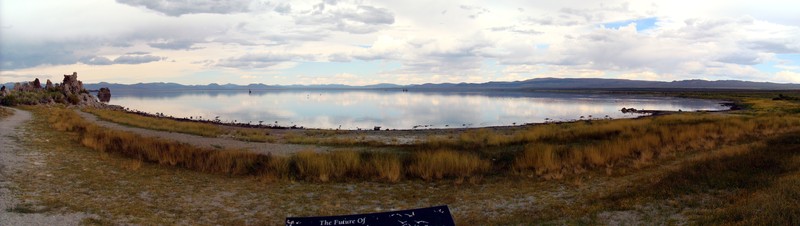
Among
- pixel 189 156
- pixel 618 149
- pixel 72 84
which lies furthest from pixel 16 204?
pixel 72 84

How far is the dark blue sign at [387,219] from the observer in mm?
5609

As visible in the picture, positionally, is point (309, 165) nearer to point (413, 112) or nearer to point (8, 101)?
point (8, 101)

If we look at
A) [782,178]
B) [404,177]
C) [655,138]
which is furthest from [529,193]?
[655,138]

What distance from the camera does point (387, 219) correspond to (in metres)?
5.68

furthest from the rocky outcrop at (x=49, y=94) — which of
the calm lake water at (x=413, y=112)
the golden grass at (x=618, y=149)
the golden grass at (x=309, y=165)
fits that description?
the golden grass at (x=618, y=149)

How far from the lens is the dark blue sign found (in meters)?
5.61

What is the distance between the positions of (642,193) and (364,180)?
623 centimetres

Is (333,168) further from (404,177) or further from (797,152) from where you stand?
(797,152)

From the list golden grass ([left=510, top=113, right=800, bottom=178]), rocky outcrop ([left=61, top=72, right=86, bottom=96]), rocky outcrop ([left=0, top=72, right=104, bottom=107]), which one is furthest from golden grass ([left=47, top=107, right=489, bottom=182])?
rocky outcrop ([left=61, top=72, right=86, bottom=96])

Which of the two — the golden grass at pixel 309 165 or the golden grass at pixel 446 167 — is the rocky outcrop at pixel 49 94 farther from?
the golden grass at pixel 446 167

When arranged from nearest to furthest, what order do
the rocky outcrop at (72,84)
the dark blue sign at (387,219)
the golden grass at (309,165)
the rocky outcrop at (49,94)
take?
1. the dark blue sign at (387,219)
2. the golden grass at (309,165)
3. the rocky outcrop at (49,94)
4. the rocky outcrop at (72,84)

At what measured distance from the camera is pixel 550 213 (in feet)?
26.8

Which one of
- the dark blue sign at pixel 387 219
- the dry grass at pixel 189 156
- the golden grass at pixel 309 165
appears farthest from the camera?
the dry grass at pixel 189 156

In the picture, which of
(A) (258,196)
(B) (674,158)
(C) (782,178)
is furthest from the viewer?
(B) (674,158)
